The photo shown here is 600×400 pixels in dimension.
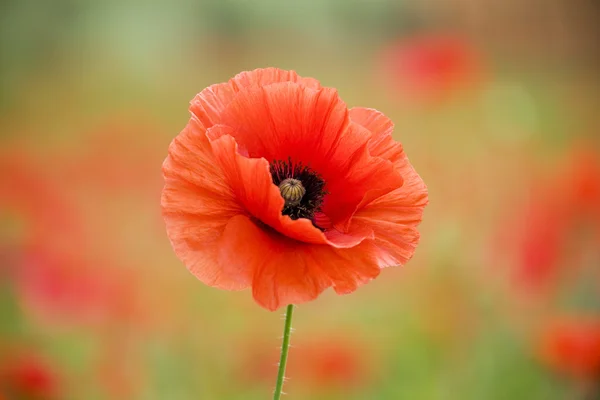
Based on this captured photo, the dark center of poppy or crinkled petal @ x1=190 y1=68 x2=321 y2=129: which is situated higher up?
crinkled petal @ x1=190 y1=68 x2=321 y2=129

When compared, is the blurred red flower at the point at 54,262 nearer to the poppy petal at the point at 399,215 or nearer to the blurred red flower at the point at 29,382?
the blurred red flower at the point at 29,382

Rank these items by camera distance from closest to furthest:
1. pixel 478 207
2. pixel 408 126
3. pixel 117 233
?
pixel 117 233 < pixel 478 207 < pixel 408 126

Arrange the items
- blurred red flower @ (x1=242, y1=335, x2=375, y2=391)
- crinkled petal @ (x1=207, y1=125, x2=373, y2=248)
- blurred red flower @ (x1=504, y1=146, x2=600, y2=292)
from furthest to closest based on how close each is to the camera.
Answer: blurred red flower @ (x1=504, y1=146, x2=600, y2=292) < blurred red flower @ (x1=242, y1=335, x2=375, y2=391) < crinkled petal @ (x1=207, y1=125, x2=373, y2=248)

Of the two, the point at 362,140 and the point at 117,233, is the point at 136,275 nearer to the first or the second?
the point at 117,233

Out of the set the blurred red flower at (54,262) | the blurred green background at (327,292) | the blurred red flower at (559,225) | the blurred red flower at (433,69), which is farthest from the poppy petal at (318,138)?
the blurred red flower at (433,69)

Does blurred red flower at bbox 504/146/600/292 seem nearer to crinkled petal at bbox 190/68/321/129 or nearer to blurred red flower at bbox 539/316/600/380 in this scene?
blurred red flower at bbox 539/316/600/380

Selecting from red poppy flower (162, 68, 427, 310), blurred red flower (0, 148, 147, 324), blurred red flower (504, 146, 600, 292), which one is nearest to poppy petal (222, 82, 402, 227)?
red poppy flower (162, 68, 427, 310)

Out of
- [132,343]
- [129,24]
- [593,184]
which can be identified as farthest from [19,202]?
[593,184]
